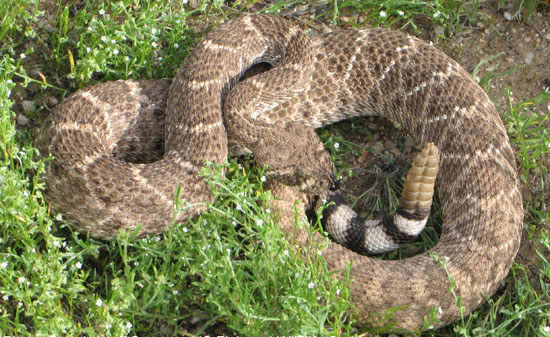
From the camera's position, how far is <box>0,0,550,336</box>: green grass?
414 centimetres

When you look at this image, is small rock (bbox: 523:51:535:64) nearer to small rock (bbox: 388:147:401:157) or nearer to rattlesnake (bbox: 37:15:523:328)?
rattlesnake (bbox: 37:15:523:328)

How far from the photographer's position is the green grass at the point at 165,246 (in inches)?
163

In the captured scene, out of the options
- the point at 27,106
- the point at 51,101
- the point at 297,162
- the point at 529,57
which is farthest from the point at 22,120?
the point at 529,57

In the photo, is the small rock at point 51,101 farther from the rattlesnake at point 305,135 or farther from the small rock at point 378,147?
the small rock at point 378,147

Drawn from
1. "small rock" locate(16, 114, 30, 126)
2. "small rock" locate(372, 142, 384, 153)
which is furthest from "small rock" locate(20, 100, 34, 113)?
"small rock" locate(372, 142, 384, 153)

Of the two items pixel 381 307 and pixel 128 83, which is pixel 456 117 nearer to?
pixel 381 307

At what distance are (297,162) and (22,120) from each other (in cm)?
228

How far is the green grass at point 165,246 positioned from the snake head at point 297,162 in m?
0.24

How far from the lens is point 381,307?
4629 mm

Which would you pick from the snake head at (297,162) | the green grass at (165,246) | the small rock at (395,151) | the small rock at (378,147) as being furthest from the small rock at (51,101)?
the small rock at (395,151)

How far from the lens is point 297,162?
17.0ft

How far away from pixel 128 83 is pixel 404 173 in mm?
2405

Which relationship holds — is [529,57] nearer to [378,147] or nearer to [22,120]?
[378,147]

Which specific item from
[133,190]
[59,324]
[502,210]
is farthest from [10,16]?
[502,210]
